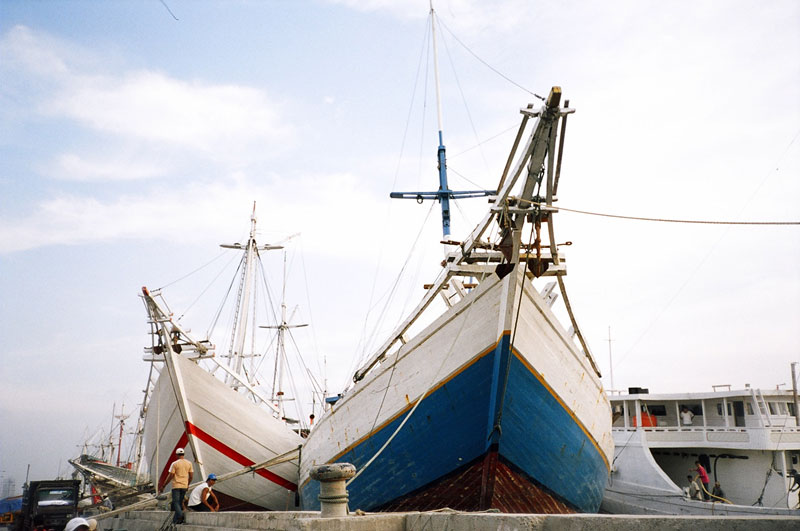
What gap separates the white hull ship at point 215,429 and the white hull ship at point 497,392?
487cm

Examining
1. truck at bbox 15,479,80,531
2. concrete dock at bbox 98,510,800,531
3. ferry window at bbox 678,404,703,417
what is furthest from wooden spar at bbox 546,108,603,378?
ferry window at bbox 678,404,703,417

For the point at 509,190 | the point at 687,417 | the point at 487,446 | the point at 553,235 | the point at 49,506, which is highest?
the point at 509,190

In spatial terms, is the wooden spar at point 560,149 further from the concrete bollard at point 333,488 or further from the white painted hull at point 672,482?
the white painted hull at point 672,482

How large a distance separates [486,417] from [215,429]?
8.03m

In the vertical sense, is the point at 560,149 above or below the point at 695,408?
above

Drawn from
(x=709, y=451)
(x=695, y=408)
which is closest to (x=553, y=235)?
(x=709, y=451)

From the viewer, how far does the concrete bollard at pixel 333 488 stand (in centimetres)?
486

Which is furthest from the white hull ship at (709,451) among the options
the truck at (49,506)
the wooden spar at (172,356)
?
the truck at (49,506)

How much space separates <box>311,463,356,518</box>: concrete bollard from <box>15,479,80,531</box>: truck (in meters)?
10.6

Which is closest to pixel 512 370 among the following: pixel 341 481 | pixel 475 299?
→ pixel 475 299

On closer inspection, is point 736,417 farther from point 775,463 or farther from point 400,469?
point 400,469

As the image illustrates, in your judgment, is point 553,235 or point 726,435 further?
point 726,435

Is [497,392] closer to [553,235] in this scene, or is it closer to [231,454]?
[553,235]

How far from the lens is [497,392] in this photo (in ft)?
25.0
